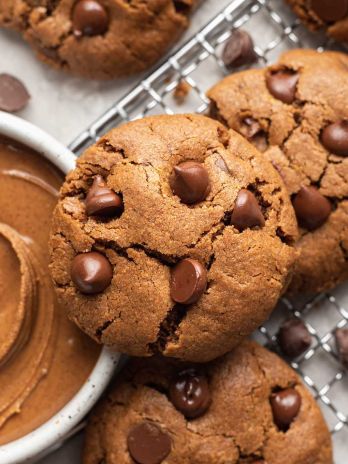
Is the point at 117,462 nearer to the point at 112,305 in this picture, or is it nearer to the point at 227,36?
the point at 112,305

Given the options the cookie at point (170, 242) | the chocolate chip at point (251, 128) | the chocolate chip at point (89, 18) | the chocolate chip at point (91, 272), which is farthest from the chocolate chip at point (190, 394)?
the chocolate chip at point (89, 18)

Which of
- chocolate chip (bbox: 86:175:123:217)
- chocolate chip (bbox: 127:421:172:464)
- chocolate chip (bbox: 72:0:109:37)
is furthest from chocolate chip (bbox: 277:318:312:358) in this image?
chocolate chip (bbox: 72:0:109:37)

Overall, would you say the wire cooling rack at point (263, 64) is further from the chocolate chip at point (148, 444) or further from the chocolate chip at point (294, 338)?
the chocolate chip at point (148, 444)

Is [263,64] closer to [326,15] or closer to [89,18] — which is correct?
[326,15]

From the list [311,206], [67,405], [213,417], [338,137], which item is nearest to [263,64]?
[338,137]

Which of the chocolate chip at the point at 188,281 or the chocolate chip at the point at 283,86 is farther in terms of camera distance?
the chocolate chip at the point at 283,86

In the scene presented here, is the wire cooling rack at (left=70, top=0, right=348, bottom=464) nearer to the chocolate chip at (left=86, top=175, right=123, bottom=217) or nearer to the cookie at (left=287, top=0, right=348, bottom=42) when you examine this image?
the cookie at (left=287, top=0, right=348, bottom=42)

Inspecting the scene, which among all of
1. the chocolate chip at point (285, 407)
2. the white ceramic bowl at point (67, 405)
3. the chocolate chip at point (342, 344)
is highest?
the white ceramic bowl at point (67, 405)

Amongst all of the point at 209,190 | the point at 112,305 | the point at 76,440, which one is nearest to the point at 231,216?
the point at 209,190
